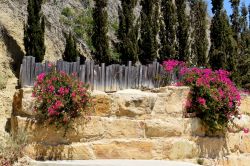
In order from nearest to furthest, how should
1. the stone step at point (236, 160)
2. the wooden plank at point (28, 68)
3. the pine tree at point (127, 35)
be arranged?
the wooden plank at point (28, 68) → the stone step at point (236, 160) → the pine tree at point (127, 35)

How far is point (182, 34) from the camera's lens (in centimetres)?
2581

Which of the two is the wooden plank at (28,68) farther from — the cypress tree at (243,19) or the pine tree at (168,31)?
the cypress tree at (243,19)

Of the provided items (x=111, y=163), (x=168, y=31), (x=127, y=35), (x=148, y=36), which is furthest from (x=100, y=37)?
(x=111, y=163)

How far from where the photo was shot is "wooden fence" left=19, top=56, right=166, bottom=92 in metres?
8.24

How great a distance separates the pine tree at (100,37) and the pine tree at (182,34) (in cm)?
563

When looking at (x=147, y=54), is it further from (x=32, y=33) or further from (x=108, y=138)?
(x=108, y=138)

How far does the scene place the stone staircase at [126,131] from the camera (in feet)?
25.2

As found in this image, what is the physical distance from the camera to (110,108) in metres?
8.02

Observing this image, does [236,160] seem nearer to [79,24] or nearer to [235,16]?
[79,24]

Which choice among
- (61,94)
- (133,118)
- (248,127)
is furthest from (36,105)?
(248,127)

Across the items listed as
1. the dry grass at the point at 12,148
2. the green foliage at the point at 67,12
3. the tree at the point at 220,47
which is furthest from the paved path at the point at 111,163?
the green foliage at the point at 67,12

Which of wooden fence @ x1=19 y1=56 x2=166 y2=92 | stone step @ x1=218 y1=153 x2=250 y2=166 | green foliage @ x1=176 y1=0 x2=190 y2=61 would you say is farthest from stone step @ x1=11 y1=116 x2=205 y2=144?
→ green foliage @ x1=176 y1=0 x2=190 y2=61

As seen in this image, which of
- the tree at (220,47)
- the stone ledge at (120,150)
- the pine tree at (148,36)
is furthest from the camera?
the tree at (220,47)

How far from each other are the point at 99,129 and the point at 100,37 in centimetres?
1431
